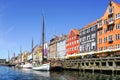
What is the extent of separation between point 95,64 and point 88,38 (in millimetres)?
36708

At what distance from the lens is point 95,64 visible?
80.9 meters

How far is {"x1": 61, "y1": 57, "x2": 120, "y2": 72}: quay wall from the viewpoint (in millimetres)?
69062

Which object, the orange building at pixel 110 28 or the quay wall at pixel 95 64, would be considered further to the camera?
the orange building at pixel 110 28

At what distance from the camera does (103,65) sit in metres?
78.1

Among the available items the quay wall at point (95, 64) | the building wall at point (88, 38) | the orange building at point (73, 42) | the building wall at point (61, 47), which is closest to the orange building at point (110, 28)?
the building wall at point (88, 38)

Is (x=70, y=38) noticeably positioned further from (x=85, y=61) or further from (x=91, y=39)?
(x=85, y=61)

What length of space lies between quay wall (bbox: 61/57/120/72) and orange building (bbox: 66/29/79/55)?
92.3 feet

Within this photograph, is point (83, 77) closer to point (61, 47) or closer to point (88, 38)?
point (88, 38)

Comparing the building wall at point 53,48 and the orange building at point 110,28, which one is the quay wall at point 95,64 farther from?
the building wall at point 53,48

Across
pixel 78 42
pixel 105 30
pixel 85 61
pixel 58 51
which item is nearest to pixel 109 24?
pixel 105 30

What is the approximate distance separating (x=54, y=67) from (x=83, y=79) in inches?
1384

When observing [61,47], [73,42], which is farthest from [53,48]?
[73,42]

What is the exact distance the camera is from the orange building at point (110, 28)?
91.5 metres

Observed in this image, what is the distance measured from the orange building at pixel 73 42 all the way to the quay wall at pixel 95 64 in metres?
28.1
